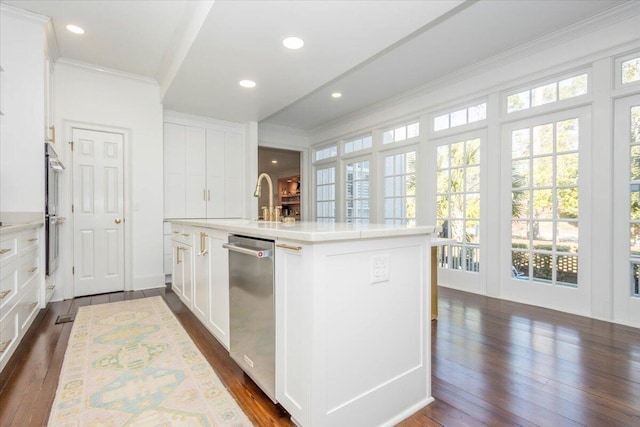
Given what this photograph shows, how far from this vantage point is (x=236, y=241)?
1.87 metres

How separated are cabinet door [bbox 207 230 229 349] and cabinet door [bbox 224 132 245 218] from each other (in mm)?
2807

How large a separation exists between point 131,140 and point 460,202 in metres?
4.28

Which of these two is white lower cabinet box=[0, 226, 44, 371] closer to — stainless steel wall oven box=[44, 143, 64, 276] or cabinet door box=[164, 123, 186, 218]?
stainless steel wall oven box=[44, 143, 64, 276]

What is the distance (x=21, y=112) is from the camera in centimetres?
287

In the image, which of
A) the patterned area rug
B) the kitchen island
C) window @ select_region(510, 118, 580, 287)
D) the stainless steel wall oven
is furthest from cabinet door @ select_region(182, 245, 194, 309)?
window @ select_region(510, 118, 580, 287)

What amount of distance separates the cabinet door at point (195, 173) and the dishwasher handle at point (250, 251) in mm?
3116

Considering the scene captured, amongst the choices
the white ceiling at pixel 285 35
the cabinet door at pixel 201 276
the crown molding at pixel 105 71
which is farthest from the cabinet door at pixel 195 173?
the cabinet door at pixel 201 276

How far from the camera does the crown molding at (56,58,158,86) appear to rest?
3627 mm

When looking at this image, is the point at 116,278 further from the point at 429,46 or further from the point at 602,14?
the point at 602,14

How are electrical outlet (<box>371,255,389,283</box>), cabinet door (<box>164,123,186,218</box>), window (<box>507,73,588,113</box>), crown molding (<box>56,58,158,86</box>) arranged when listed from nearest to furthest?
electrical outlet (<box>371,255,389,283</box>) → window (<box>507,73,588,113</box>) → crown molding (<box>56,58,158,86</box>) → cabinet door (<box>164,123,186,218</box>)

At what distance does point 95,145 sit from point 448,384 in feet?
14.5

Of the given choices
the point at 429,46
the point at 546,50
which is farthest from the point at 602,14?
the point at 429,46

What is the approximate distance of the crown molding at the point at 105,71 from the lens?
11.9ft

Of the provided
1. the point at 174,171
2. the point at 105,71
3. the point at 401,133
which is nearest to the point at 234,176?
the point at 174,171
